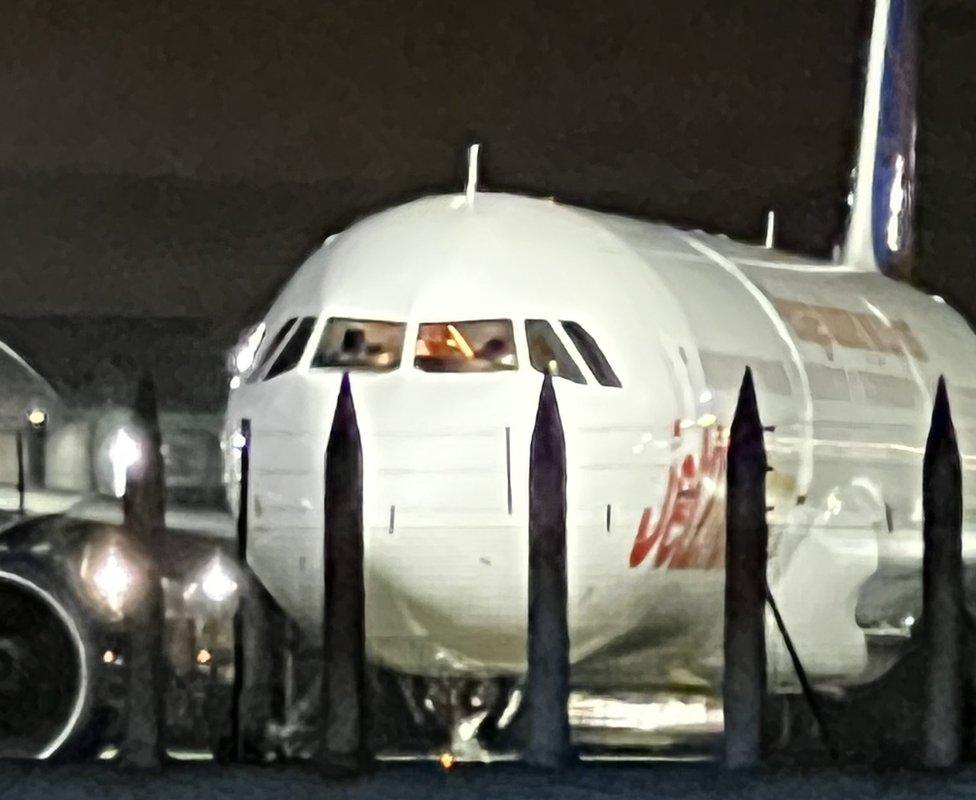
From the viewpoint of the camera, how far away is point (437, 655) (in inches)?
279

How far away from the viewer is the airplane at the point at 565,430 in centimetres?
661

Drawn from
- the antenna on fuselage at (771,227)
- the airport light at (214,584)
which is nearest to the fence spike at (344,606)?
the airport light at (214,584)

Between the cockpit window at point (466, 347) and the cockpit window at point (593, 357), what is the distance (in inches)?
9.9

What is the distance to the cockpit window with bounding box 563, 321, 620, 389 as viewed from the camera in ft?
22.5

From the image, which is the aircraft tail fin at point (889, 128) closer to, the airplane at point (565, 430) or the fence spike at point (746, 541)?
the airplane at point (565, 430)

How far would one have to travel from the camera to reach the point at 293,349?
7.16m

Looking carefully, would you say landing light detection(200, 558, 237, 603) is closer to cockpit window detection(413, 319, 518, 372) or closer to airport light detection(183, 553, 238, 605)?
airport light detection(183, 553, 238, 605)

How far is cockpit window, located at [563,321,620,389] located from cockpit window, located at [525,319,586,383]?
0.06 m

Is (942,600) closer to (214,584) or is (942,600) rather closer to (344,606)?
(344,606)

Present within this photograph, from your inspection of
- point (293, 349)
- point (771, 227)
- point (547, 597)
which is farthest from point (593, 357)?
point (771, 227)

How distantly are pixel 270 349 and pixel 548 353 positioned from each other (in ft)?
4.17

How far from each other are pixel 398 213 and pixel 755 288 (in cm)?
179

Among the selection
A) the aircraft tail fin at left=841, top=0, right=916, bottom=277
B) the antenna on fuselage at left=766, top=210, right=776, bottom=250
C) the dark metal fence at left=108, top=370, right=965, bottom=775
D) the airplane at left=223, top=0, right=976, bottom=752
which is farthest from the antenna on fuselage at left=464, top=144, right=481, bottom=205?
the aircraft tail fin at left=841, top=0, right=916, bottom=277

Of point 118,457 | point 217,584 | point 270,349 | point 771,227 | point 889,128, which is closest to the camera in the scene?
point 270,349
